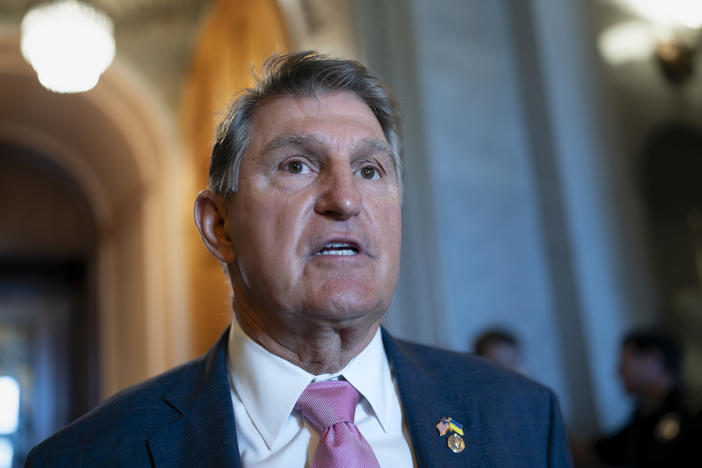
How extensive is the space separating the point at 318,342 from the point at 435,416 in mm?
330

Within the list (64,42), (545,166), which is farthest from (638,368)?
(64,42)

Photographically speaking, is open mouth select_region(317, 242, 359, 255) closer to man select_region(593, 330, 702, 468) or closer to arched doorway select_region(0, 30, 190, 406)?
man select_region(593, 330, 702, 468)

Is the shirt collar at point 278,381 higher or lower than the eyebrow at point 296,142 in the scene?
lower

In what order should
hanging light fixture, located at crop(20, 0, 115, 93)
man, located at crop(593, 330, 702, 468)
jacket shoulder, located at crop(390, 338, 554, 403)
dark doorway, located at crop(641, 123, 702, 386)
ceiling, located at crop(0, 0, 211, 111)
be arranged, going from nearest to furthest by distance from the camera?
jacket shoulder, located at crop(390, 338, 554, 403)
man, located at crop(593, 330, 702, 468)
dark doorway, located at crop(641, 123, 702, 386)
hanging light fixture, located at crop(20, 0, 115, 93)
ceiling, located at crop(0, 0, 211, 111)

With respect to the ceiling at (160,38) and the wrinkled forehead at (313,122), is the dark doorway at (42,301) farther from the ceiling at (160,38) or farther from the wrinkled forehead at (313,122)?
the wrinkled forehead at (313,122)

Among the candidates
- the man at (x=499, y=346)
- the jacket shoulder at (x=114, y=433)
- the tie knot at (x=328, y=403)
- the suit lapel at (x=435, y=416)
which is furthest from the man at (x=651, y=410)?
the jacket shoulder at (x=114, y=433)

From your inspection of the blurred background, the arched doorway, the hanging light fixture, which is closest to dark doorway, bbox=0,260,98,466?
the arched doorway

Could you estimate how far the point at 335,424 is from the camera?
60.1 inches

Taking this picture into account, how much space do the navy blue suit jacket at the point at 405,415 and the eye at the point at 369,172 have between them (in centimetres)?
42

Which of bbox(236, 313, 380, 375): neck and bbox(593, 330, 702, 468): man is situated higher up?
bbox(236, 313, 380, 375): neck

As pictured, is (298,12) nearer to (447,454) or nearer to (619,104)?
(619,104)

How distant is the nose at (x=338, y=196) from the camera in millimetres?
1558

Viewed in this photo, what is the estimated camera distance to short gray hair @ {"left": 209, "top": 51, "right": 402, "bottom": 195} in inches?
69.1

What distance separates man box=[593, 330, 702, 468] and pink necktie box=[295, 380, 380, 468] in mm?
2178
